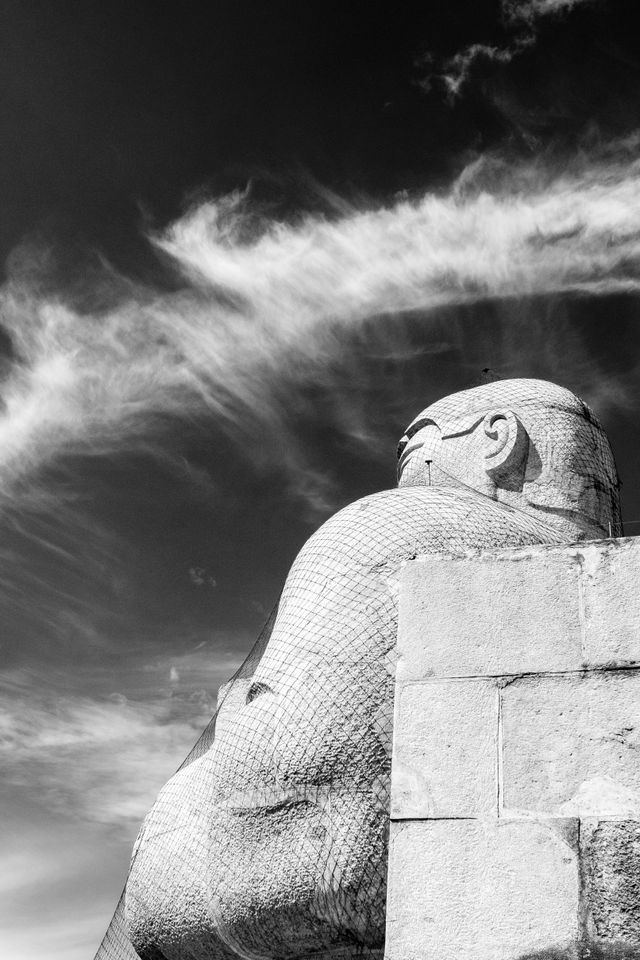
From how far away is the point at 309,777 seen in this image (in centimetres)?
478

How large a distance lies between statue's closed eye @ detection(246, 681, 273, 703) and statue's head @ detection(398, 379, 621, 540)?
6.73 ft

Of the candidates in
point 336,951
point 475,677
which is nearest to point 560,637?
point 475,677

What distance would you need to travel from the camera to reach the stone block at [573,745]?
11.8ft

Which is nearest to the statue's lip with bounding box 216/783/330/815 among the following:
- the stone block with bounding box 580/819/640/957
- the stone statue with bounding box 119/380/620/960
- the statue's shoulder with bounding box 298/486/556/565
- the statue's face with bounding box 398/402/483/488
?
the stone statue with bounding box 119/380/620/960

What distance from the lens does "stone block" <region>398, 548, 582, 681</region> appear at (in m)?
3.92

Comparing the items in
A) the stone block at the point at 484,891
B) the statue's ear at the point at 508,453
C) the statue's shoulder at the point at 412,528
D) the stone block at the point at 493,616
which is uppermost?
the statue's ear at the point at 508,453

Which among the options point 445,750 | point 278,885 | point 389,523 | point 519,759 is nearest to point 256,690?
point 278,885

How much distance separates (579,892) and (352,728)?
1.53m

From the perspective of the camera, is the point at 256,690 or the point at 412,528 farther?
the point at 412,528

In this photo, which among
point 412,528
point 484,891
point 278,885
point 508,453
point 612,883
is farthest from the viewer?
point 508,453

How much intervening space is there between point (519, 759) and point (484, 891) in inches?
18.2

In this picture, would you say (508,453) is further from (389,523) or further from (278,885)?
(278,885)

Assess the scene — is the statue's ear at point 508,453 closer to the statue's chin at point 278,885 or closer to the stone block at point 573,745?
the statue's chin at point 278,885

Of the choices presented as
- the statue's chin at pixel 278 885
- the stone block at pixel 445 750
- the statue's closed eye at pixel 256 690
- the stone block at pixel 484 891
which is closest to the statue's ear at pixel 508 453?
the statue's closed eye at pixel 256 690
